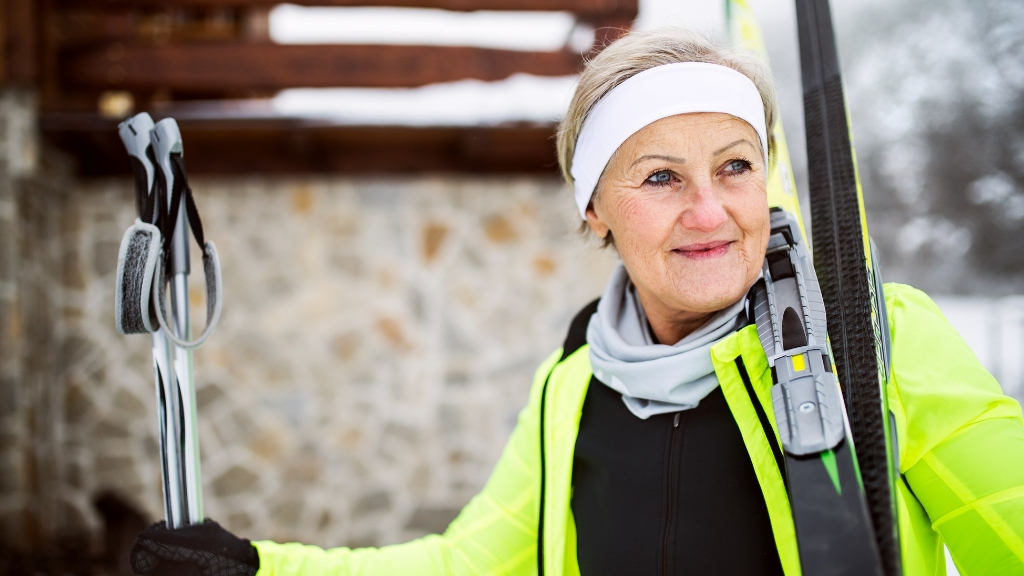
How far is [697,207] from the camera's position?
1.03 m

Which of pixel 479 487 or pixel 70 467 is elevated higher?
pixel 70 467

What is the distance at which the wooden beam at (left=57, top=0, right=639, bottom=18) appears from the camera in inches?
153

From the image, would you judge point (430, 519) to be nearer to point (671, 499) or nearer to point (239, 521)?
point (239, 521)

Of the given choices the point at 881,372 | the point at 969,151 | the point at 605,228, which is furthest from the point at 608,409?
the point at 969,151

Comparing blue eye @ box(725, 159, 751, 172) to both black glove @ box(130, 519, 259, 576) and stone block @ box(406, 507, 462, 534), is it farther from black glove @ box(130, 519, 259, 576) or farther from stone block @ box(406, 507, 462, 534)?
stone block @ box(406, 507, 462, 534)

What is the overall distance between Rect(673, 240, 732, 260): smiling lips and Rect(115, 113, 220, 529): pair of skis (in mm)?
835

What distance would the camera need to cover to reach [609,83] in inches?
44.0

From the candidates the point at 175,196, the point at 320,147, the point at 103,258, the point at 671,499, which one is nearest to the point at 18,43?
the point at 103,258

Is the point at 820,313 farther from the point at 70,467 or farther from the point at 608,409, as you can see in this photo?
the point at 70,467

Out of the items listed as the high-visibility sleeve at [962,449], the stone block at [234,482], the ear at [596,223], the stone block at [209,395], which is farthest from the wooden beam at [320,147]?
the high-visibility sleeve at [962,449]

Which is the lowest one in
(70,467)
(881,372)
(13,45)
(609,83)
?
(70,467)

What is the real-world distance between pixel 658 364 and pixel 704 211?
256 mm

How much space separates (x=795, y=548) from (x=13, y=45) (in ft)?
15.0

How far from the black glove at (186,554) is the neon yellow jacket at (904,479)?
0.06 m
